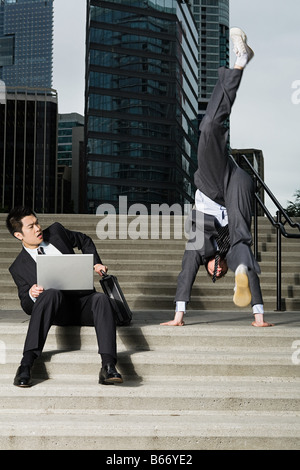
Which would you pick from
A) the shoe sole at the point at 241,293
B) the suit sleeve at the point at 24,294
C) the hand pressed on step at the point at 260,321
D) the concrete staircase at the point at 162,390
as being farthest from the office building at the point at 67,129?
the shoe sole at the point at 241,293

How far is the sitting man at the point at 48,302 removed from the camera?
366 cm

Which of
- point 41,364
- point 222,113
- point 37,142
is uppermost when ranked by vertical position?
point 37,142

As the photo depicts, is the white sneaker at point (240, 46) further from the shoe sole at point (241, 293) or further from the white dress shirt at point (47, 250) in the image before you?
the white dress shirt at point (47, 250)

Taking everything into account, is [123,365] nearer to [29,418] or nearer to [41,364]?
[41,364]

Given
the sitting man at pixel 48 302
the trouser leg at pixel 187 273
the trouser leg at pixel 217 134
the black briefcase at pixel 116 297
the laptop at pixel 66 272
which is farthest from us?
the trouser leg at pixel 187 273

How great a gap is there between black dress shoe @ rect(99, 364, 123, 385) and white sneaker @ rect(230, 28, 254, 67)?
2043 millimetres

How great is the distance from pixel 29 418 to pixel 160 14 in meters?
81.6

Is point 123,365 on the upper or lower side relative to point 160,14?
lower

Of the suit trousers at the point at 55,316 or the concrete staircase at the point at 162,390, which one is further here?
the suit trousers at the point at 55,316

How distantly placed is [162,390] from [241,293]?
2.55ft

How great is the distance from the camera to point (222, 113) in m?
3.83

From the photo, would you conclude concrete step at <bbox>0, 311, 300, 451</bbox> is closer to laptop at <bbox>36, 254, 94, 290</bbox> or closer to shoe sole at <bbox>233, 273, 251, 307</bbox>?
laptop at <bbox>36, 254, 94, 290</bbox>

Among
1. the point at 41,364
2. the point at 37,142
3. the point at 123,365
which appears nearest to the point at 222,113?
the point at 123,365

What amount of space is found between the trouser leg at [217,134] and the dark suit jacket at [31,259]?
1080 millimetres
